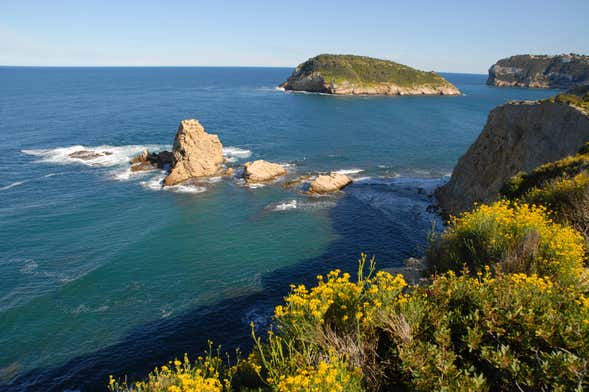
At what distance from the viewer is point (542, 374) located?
7727 millimetres

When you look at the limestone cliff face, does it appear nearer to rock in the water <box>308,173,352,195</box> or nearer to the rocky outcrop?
rock in the water <box>308,173,352,195</box>

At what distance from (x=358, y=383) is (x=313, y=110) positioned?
122429mm

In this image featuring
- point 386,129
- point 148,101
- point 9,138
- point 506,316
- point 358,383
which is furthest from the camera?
point 148,101

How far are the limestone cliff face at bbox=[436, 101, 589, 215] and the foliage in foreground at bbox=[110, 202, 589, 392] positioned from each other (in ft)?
93.1

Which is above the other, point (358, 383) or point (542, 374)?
point (542, 374)

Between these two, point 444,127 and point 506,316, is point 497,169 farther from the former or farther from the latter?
point 444,127

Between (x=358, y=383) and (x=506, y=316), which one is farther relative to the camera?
(x=506, y=316)

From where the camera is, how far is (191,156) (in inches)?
2389

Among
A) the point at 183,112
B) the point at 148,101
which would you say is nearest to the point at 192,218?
the point at 183,112

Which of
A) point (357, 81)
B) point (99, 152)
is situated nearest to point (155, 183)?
point (99, 152)

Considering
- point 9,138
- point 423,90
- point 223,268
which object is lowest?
point 223,268

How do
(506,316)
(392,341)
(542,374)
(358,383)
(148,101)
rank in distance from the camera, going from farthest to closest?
(148,101)
(392,341)
(506,316)
(358,383)
(542,374)

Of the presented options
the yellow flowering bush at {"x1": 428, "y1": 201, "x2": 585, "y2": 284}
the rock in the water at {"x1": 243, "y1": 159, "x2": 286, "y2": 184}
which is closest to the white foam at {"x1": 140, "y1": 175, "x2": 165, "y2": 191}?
the rock in the water at {"x1": 243, "y1": 159, "x2": 286, "y2": 184}

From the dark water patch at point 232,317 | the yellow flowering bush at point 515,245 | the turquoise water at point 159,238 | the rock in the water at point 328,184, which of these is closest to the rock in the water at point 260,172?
the turquoise water at point 159,238
